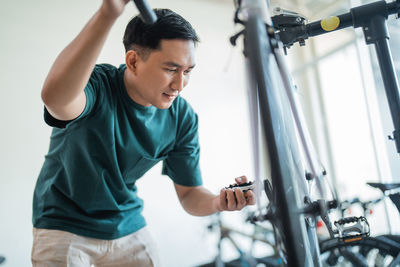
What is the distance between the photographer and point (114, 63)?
2758 mm

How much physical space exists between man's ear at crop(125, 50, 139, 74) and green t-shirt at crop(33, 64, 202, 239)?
0.09 meters

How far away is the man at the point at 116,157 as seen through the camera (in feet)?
2.98

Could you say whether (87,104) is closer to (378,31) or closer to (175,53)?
(175,53)

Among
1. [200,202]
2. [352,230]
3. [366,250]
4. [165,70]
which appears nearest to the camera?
[352,230]

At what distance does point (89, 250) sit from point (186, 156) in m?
0.47

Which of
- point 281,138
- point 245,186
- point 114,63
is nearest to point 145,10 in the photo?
point 281,138

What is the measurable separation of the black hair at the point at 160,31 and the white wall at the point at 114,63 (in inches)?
73.3

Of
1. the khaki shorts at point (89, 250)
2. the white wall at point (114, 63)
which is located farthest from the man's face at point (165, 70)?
the white wall at point (114, 63)

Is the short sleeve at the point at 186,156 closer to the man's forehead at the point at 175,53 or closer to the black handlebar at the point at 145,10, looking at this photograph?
the man's forehead at the point at 175,53

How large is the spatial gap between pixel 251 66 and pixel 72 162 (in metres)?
0.66

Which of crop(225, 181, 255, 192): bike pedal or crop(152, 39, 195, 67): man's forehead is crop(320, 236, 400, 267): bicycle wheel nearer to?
crop(225, 181, 255, 192): bike pedal

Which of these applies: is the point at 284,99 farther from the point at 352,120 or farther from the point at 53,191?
the point at 352,120

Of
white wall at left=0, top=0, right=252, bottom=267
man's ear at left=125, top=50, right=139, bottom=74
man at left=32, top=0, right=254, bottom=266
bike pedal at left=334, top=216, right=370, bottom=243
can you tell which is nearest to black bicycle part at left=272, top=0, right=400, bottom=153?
bike pedal at left=334, top=216, right=370, bottom=243

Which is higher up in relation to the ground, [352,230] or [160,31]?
[160,31]
